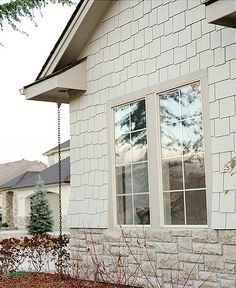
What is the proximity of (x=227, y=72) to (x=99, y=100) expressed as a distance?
279 centimetres

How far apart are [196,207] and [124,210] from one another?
1517 mm

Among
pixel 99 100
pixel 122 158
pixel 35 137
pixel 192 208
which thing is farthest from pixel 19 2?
pixel 35 137

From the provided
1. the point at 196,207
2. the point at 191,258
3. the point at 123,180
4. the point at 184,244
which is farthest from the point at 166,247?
the point at 123,180

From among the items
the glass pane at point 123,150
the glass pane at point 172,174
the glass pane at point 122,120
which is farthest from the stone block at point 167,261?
the glass pane at point 122,120

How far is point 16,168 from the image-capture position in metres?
45.5

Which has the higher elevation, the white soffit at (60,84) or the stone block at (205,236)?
the white soffit at (60,84)

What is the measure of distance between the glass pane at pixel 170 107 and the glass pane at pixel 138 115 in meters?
0.39

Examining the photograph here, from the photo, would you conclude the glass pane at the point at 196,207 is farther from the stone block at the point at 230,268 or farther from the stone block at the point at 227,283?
the stone block at the point at 227,283

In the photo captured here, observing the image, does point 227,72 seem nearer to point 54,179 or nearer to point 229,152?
point 229,152

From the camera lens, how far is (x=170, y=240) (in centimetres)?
670

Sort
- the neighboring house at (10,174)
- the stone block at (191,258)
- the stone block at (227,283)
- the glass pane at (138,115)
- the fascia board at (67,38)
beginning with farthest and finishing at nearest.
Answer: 1. the neighboring house at (10,174)
2. the fascia board at (67,38)
3. the glass pane at (138,115)
4. the stone block at (191,258)
5. the stone block at (227,283)

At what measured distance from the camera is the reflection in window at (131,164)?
24.1 feet

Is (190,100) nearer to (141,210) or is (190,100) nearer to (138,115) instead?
(138,115)

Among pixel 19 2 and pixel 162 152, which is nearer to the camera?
pixel 162 152
